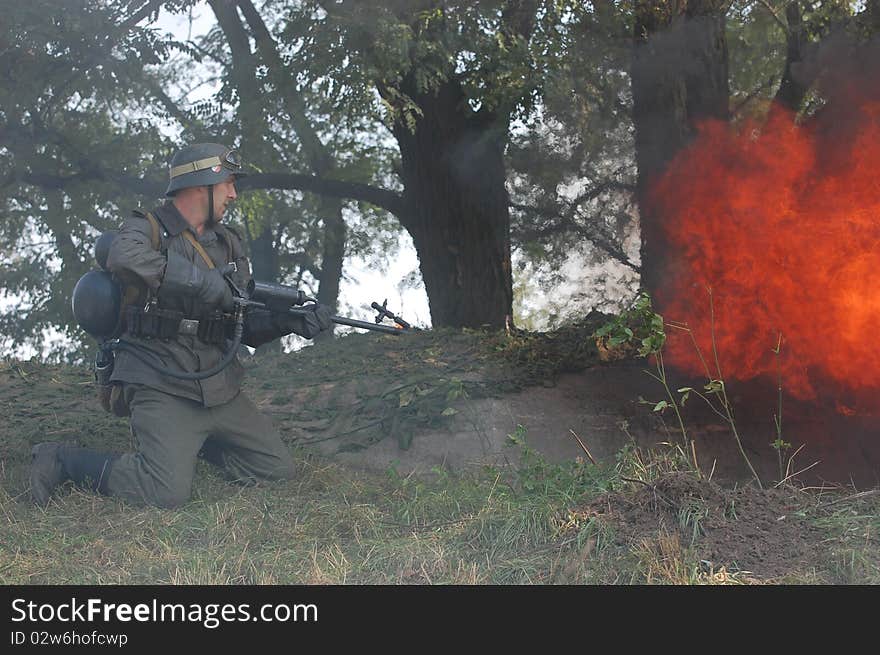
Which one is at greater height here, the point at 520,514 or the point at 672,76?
the point at 672,76

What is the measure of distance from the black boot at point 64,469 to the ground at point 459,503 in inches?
5.4

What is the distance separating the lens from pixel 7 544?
5.30 meters

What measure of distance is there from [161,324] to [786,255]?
4535 mm

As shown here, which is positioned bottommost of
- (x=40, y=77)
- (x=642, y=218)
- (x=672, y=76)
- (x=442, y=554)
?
(x=442, y=554)

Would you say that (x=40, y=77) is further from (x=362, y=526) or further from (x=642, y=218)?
(x=362, y=526)

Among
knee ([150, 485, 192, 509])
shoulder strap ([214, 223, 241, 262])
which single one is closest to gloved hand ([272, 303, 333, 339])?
shoulder strap ([214, 223, 241, 262])

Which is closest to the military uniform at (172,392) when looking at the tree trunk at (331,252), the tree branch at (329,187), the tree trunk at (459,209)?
the tree trunk at (459,209)

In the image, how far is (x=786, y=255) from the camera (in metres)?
7.30

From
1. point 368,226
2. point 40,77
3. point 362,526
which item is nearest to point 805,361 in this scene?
point 362,526

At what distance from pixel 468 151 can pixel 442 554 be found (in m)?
7.21

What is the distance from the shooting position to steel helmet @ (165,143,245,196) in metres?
6.36

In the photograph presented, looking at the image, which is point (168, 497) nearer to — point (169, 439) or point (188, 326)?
point (169, 439)

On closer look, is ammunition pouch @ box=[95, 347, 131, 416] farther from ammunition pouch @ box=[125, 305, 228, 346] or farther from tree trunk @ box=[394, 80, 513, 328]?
tree trunk @ box=[394, 80, 513, 328]

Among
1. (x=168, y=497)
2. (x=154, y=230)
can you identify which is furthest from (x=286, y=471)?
(x=154, y=230)
